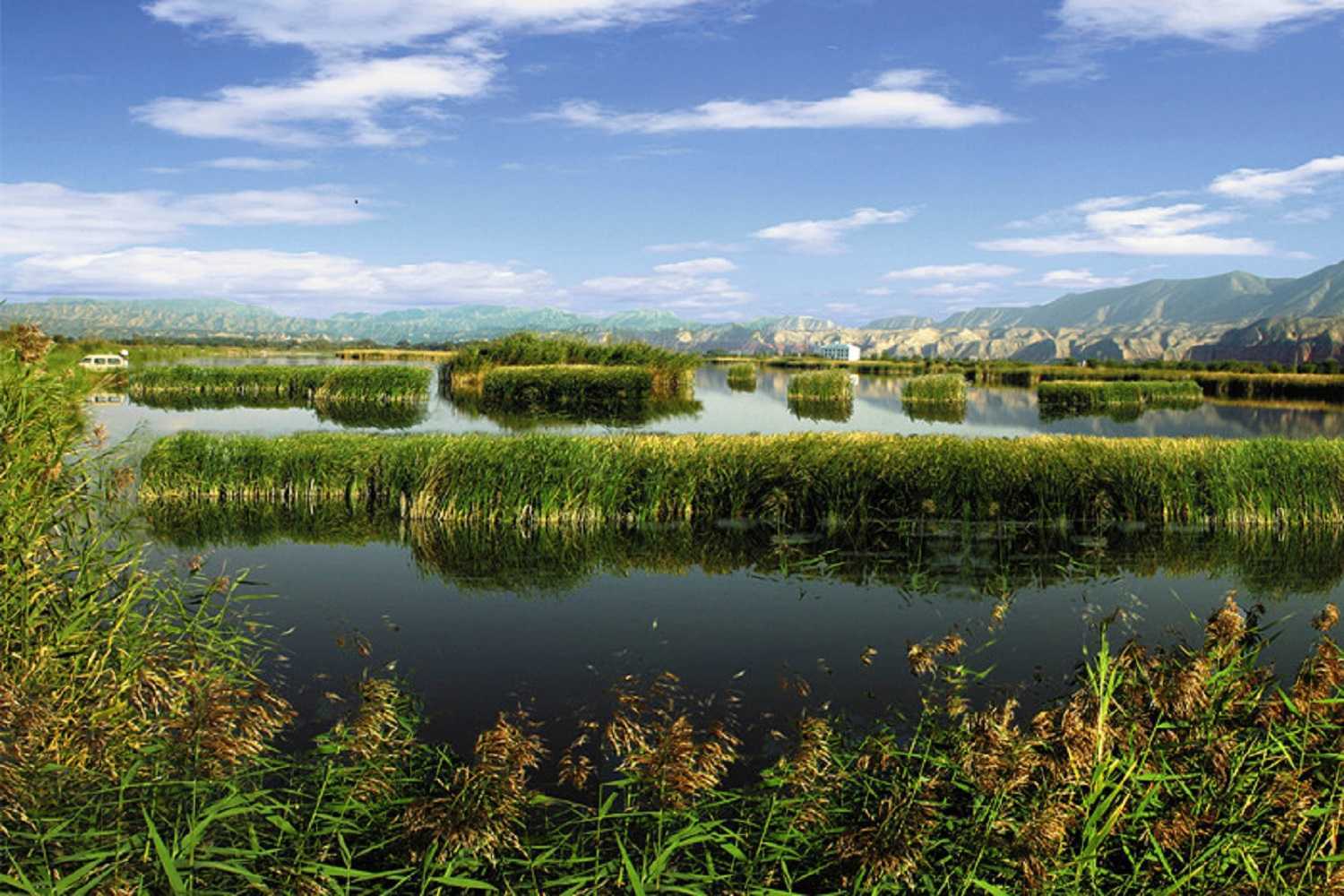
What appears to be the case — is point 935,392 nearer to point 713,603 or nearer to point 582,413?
point 582,413

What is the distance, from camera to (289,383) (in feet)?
191

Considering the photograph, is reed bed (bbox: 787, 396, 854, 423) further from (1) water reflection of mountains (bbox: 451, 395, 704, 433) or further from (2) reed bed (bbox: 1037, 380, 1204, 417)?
(2) reed bed (bbox: 1037, 380, 1204, 417)

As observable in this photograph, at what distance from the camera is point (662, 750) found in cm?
574

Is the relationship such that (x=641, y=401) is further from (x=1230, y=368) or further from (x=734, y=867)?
(x=1230, y=368)

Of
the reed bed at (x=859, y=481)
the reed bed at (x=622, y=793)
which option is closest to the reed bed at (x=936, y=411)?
the reed bed at (x=859, y=481)

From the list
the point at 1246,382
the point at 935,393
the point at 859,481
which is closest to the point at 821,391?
the point at 935,393

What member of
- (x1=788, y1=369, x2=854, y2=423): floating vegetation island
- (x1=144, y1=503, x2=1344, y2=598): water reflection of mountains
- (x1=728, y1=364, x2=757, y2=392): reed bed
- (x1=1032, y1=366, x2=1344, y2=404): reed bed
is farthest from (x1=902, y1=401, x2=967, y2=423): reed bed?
(x1=144, y1=503, x2=1344, y2=598): water reflection of mountains

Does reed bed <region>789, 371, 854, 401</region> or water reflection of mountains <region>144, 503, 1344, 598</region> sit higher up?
reed bed <region>789, 371, 854, 401</region>

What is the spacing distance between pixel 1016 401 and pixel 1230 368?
31928mm

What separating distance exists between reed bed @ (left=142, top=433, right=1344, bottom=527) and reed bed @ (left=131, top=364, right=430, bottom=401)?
114ft

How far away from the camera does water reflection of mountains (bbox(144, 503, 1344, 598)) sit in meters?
16.1

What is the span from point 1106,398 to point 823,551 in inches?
1908

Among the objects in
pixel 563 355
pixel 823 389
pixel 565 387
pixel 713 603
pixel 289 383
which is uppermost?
pixel 563 355

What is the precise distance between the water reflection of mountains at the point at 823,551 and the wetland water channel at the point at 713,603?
0.06 metres
